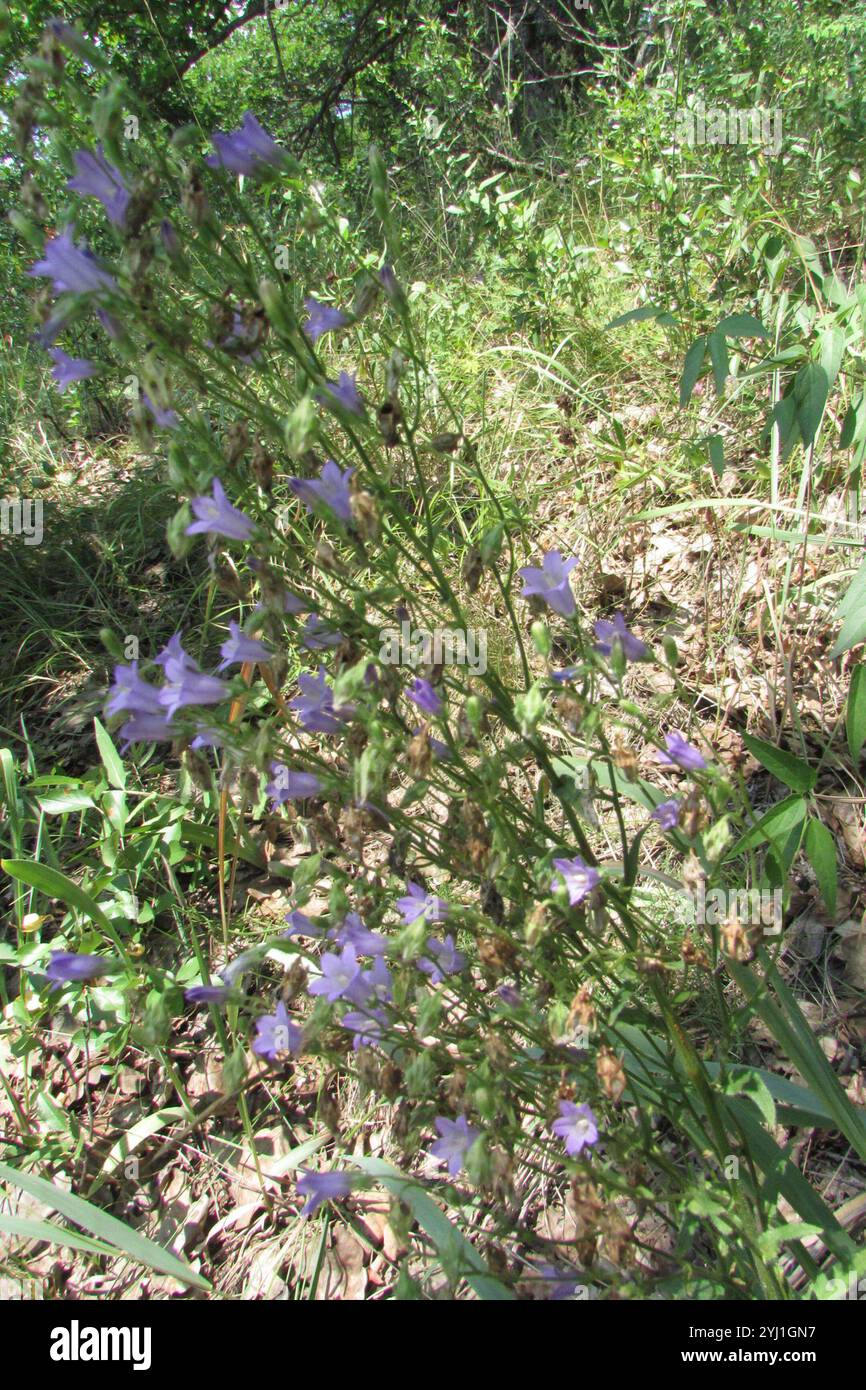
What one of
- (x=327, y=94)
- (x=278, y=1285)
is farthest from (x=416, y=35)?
(x=278, y=1285)

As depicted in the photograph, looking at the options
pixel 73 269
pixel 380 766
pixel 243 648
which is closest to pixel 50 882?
pixel 243 648

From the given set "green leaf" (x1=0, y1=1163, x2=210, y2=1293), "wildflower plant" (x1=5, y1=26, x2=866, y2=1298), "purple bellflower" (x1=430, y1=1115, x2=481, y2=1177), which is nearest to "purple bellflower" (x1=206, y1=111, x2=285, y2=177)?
"wildflower plant" (x1=5, y1=26, x2=866, y2=1298)

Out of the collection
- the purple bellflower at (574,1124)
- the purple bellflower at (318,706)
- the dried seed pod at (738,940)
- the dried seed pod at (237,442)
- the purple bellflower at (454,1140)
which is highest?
the dried seed pod at (237,442)

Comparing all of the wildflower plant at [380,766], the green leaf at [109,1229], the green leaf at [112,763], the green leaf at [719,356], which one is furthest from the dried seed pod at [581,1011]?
the green leaf at [112,763]

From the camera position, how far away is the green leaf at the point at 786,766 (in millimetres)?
1527

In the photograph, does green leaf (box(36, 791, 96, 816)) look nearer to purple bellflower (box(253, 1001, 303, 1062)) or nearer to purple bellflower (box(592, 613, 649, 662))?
purple bellflower (box(253, 1001, 303, 1062))

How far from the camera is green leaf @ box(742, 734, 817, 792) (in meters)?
1.53

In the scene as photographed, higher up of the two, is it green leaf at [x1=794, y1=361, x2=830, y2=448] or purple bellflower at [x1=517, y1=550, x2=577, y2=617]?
green leaf at [x1=794, y1=361, x2=830, y2=448]

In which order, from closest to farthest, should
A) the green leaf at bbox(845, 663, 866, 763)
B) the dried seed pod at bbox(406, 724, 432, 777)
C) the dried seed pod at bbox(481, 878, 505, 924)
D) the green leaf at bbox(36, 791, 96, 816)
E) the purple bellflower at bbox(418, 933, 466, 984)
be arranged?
the dried seed pod at bbox(406, 724, 432, 777)
the dried seed pod at bbox(481, 878, 505, 924)
the purple bellflower at bbox(418, 933, 466, 984)
the green leaf at bbox(845, 663, 866, 763)
the green leaf at bbox(36, 791, 96, 816)

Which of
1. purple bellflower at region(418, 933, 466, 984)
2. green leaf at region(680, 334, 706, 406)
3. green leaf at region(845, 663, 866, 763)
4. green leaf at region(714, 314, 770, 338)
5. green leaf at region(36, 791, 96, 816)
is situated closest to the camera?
purple bellflower at region(418, 933, 466, 984)

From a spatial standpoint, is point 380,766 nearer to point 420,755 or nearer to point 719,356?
point 420,755

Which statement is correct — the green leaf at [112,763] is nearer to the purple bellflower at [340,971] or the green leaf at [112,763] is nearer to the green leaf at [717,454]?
the purple bellflower at [340,971]

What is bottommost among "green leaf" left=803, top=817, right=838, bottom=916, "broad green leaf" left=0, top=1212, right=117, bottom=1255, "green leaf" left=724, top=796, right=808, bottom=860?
"broad green leaf" left=0, top=1212, right=117, bottom=1255
